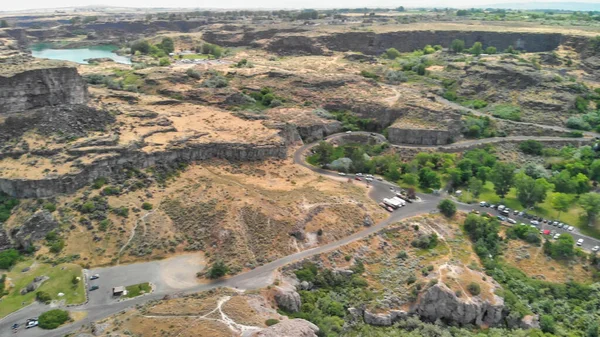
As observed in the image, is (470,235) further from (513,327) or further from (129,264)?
(129,264)

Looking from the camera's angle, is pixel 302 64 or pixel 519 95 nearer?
pixel 519 95

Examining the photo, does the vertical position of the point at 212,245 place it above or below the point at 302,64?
below

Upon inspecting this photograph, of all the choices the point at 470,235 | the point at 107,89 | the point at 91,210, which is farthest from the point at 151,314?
the point at 107,89

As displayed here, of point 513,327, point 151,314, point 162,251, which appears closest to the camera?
point 151,314

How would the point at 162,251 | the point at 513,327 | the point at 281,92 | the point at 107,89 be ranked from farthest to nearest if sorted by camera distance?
the point at 281,92, the point at 107,89, the point at 162,251, the point at 513,327

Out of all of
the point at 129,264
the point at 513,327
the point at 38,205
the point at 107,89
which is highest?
the point at 107,89

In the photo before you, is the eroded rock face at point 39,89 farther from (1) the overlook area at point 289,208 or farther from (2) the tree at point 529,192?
(2) the tree at point 529,192

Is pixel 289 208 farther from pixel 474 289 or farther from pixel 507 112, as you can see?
pixel 507 112
